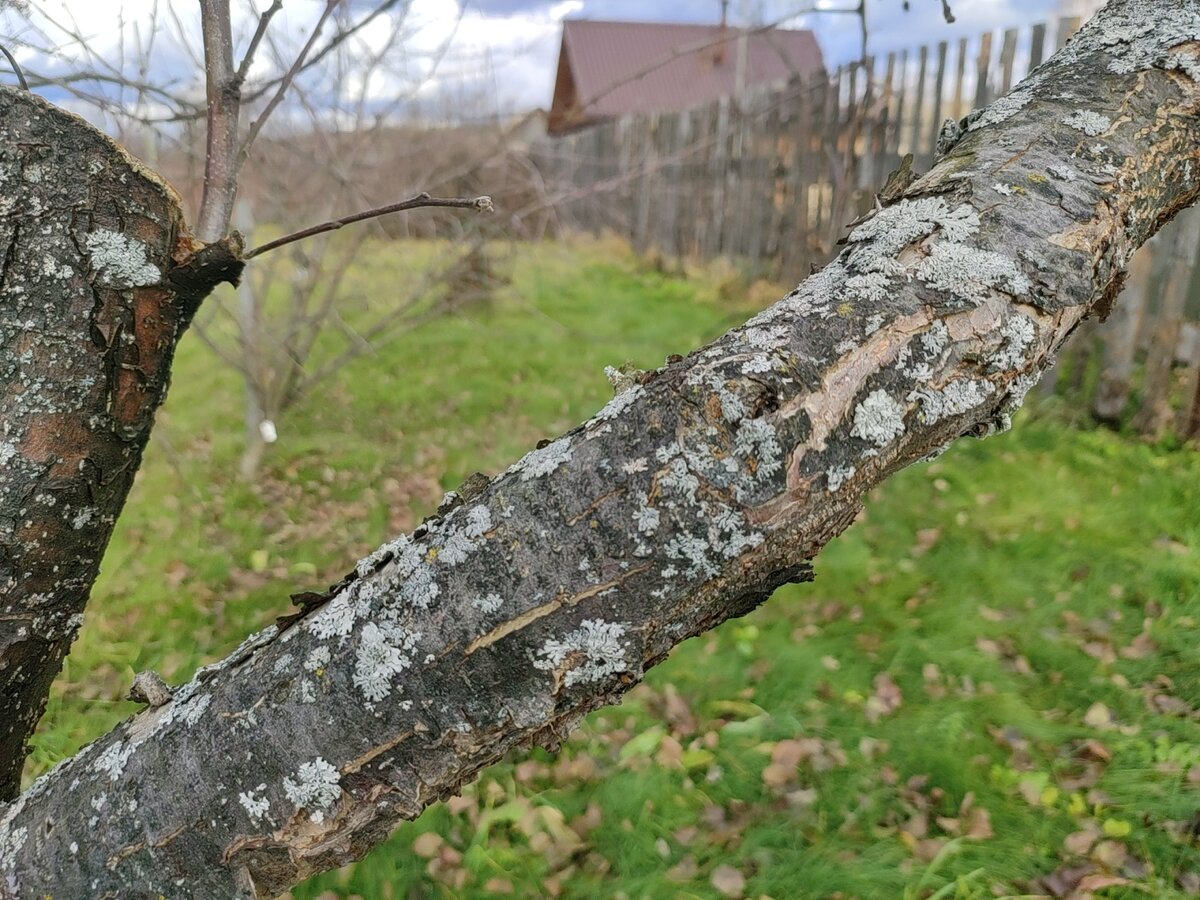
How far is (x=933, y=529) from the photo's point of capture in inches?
152

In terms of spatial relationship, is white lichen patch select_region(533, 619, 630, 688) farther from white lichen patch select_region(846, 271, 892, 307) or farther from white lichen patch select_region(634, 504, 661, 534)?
white lichen patch select_region(846, 271, 892, 307)

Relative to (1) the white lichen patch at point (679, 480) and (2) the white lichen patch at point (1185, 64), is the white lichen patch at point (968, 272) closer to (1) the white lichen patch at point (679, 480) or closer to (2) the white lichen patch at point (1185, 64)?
(1) the white lichen patch at point (679, 480)

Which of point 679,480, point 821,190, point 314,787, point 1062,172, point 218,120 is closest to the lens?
point 679,480

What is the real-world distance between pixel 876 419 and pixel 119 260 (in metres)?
1.11

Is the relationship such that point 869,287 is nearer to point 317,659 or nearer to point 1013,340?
point 1013,340

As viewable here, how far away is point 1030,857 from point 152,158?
453 centimetres

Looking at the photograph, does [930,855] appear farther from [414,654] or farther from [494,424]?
[494,424]

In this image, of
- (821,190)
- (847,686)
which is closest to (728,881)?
(847,686)

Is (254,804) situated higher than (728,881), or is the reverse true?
(254,804)

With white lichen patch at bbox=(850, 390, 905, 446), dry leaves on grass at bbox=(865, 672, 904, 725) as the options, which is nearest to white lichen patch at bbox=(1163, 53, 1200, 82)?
white lichen patch at bbox=(850, 390, 905, 446)

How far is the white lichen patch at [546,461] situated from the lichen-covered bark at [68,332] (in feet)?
2.02

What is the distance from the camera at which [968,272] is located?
94 cm

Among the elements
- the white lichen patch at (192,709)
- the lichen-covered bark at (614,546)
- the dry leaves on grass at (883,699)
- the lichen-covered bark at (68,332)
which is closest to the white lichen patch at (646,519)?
the lichen-covered bark at (614,546)

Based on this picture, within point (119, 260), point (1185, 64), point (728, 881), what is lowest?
point (728, 881)
